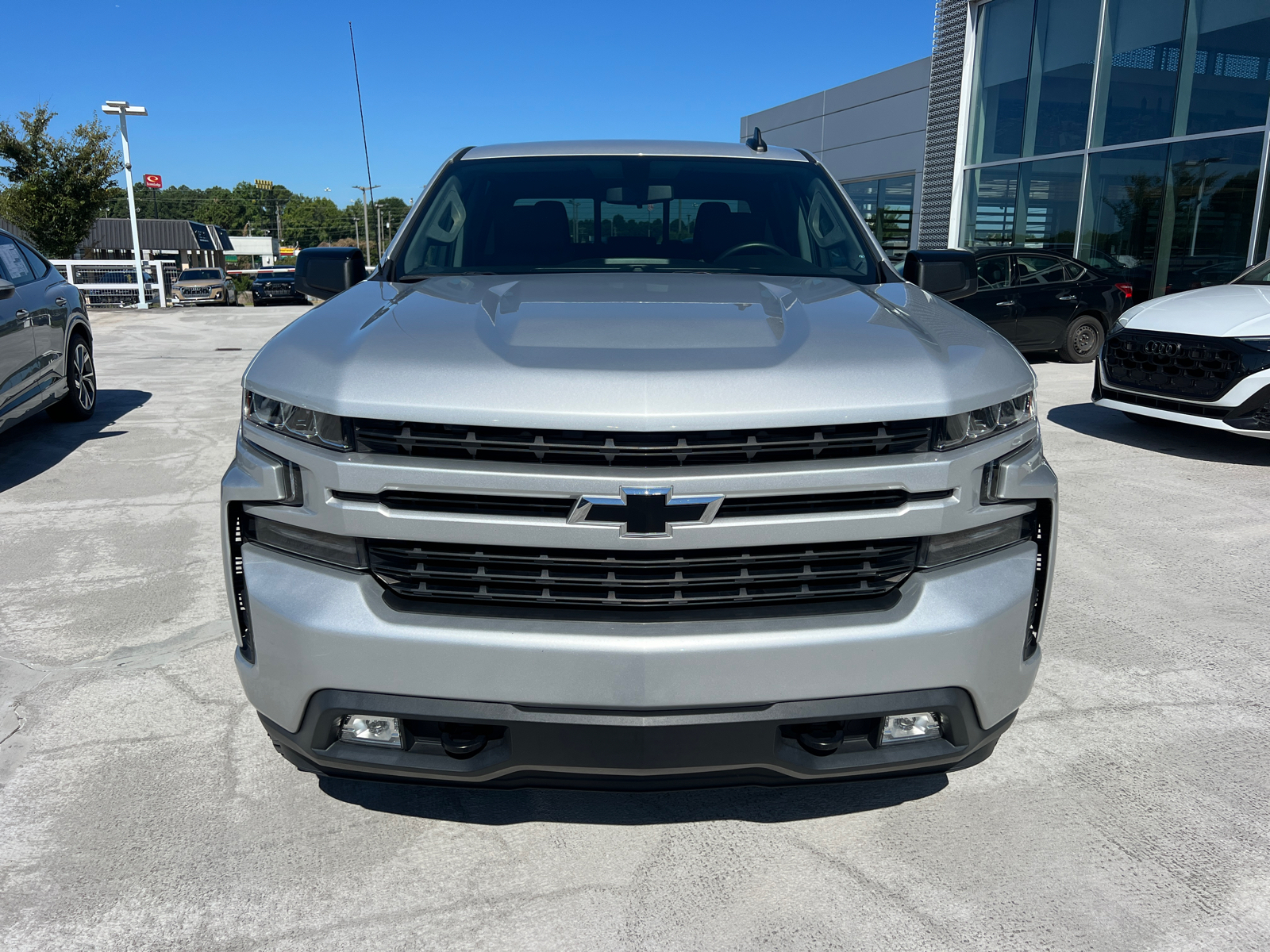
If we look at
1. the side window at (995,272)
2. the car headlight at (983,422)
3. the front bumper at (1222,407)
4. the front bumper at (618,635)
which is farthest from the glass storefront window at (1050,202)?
the front bumper at (618,635)

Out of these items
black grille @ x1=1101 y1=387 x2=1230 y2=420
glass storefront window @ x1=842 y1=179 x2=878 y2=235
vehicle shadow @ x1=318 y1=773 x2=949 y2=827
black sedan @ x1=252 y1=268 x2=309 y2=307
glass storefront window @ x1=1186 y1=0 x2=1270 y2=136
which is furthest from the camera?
black sedan @ x1=252 y1=268 x2=309 y2=307

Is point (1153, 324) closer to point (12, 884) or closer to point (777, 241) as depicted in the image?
point (777, 241)

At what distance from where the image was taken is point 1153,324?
701 centimetres

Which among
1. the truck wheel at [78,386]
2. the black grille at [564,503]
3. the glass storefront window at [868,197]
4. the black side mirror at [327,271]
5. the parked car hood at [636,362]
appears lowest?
the truck wheel at [78,386]

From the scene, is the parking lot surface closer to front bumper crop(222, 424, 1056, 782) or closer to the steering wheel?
front bumper crop(222, 424, 1056, 782)

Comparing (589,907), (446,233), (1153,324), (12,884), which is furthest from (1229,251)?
(12,884)

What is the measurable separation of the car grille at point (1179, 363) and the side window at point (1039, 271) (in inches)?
166

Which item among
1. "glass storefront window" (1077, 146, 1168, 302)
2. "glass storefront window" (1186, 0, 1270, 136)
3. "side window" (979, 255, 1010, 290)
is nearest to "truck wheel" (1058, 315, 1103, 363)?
"side window" (979, 255, 1010, 290)

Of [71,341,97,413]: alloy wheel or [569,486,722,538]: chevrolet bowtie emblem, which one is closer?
[569,486,722,538]: chevrolet bowtie emblem

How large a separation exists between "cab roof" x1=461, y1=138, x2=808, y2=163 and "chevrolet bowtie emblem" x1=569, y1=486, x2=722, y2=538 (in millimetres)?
2139

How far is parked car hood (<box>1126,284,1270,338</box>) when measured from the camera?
6.37 m

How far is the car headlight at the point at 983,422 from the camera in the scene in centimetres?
194

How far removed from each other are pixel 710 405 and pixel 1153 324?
21.4 ft

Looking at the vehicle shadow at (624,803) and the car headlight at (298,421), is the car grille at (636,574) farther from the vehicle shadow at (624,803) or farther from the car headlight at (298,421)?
the vehicle shadow at (624,803)
